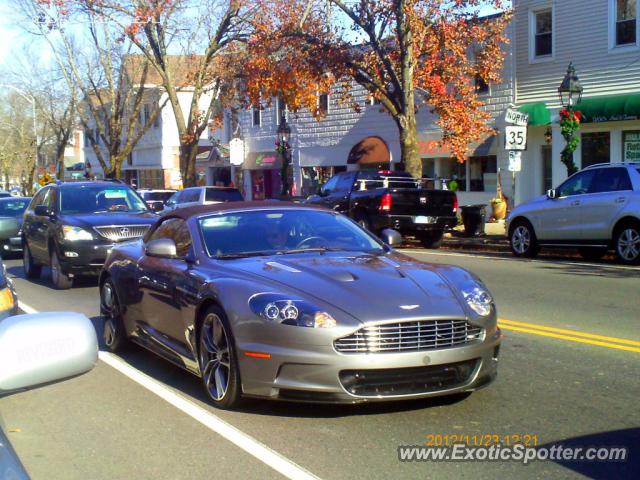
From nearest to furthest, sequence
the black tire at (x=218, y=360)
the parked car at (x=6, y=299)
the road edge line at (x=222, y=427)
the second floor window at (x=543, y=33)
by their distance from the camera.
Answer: the parked car at (x=6, y=299)
the road edge line at (x=222, y=427)
the black tire at (x=218, y=360)
the second floor window at (x=543, y=33)

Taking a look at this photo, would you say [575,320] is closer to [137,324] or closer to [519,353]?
[519,353]

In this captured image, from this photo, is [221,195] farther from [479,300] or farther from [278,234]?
[479,300]

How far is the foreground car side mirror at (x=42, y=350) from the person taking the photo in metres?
2.54

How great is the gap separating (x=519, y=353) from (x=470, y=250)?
41.1ft

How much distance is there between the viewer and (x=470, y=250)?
20031 millimetres

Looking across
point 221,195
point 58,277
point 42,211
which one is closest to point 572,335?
point 58,277

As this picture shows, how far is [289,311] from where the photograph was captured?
17.7ft

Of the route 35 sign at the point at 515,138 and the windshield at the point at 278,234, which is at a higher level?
the route 35 sign at the point at 515,138

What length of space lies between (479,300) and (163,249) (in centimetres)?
269

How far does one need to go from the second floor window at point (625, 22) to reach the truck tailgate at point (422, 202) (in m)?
8.09

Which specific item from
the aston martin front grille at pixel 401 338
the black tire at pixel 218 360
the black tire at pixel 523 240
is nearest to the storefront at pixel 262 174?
the black tire at pixel 523 240

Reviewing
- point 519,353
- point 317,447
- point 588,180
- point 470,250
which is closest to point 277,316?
point 317,447

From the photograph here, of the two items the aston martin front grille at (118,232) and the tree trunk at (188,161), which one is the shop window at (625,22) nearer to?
the aston martin front grille at (118,232)

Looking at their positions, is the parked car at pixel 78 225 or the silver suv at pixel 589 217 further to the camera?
the silver suv at pixel 589 217
